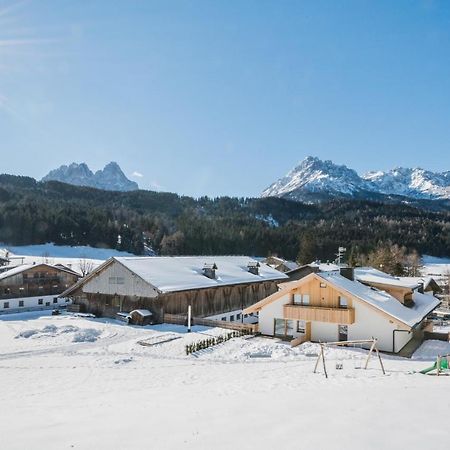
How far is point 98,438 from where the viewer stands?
9242 mm

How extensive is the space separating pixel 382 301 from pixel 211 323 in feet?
45.6

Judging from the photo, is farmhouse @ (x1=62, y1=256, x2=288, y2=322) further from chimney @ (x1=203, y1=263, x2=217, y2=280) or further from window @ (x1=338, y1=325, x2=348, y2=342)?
window @ (x1=338, y1=325, x2=348, y2=342)

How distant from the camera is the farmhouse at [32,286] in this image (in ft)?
161

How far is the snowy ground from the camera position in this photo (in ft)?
29.6

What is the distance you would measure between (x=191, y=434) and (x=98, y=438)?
1923 mm

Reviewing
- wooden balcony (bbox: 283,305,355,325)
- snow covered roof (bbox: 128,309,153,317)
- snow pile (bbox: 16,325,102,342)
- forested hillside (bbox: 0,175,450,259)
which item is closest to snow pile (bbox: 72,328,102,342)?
snow pile (bbox: 16,325,102,342)

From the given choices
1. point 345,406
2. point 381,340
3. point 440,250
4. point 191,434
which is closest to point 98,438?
point 191,434

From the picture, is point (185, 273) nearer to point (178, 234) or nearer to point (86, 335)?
point (86, 335)

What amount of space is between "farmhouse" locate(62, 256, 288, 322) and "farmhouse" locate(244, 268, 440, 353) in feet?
27.8

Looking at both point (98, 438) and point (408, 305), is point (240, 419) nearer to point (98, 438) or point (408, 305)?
point (98, 438)

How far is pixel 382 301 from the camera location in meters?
31.8

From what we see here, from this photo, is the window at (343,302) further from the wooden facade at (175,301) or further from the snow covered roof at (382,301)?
the wooden facade at (175,301)

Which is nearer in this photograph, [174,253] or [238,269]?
[238,269]

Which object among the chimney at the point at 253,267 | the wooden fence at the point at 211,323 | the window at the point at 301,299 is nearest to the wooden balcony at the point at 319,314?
the window at the point at 301,299
